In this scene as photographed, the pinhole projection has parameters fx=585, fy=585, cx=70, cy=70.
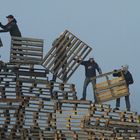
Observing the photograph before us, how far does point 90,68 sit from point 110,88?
121cm

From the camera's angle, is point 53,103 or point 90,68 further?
point 90,68

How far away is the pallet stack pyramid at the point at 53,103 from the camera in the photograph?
56.4 feet

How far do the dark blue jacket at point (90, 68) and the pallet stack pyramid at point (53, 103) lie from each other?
0.89ft

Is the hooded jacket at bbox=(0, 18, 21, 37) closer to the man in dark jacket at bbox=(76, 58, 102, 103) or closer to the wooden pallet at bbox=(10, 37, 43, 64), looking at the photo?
the wooden pallet at bbox=(10, 37, 43, 64)

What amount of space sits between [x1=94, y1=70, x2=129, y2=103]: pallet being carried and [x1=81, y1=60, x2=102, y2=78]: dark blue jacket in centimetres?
53

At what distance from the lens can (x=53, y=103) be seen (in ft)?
61.6

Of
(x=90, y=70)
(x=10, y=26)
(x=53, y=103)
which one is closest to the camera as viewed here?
(x=53, y=103)

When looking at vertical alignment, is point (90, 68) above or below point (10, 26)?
below

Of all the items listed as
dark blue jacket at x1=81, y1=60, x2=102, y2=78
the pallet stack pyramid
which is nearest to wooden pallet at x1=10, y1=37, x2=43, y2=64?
the pallet stack pyramid

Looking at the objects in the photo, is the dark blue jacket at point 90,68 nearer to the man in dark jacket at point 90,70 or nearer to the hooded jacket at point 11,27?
the man in dark jacket at point 90,70

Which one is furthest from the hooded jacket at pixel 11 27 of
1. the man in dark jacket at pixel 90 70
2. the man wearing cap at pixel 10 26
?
the man in dark jacket at pixel 90 70

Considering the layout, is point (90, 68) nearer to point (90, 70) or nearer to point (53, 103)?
point (90, 70)

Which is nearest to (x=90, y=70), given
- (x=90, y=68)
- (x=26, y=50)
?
(x=90, y=68)

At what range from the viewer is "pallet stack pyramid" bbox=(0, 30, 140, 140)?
17.2 meters
